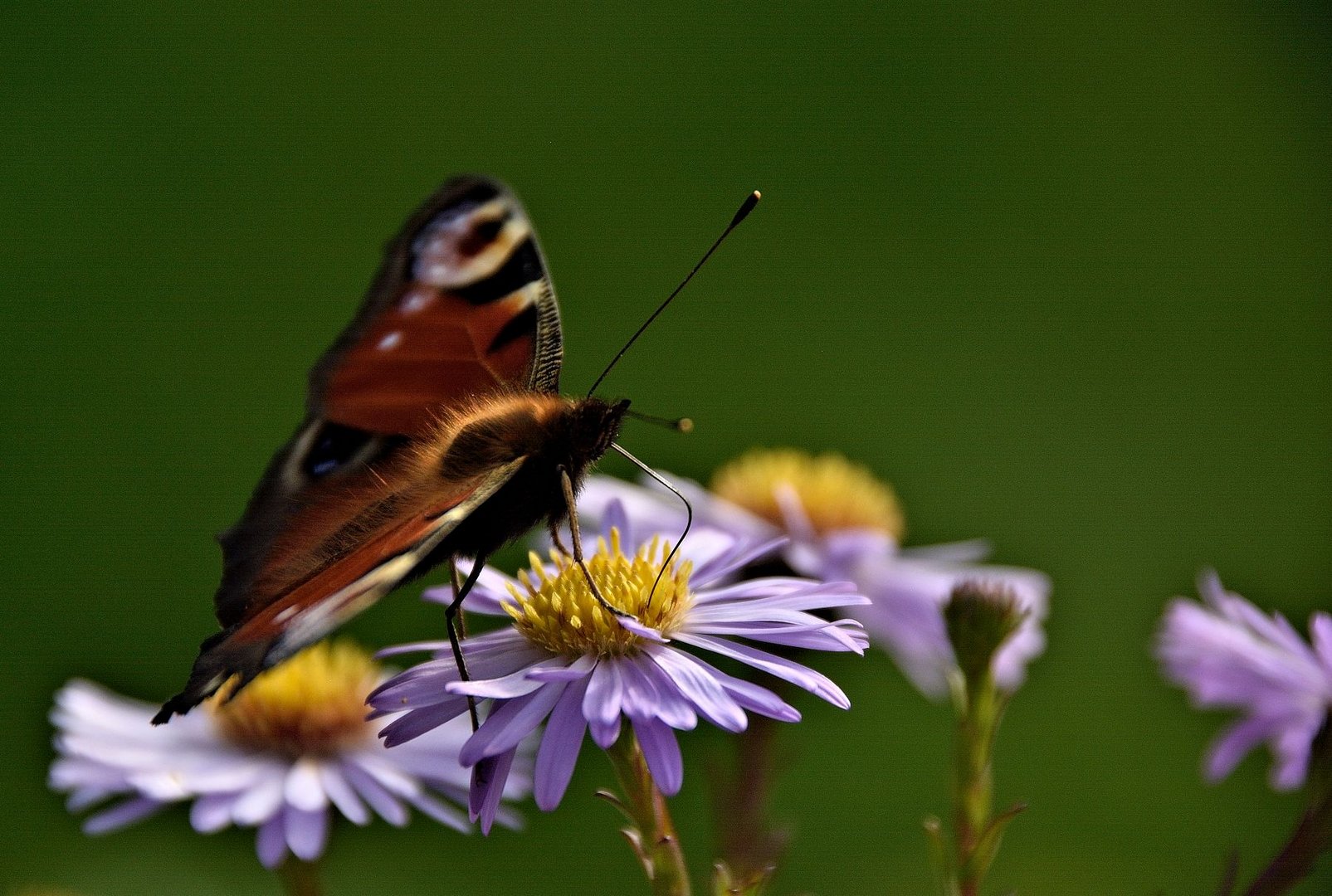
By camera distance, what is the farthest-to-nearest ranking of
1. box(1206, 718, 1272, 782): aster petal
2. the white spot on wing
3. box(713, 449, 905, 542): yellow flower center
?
box(713, 449, 905, 542): yellow flower center → the white spot on wing → box(1206, 718, 1272, 782): aster petal

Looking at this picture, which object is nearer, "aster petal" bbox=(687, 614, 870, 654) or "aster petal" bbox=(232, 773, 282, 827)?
"aster petal" bbox=(687, 614, 870, 654)

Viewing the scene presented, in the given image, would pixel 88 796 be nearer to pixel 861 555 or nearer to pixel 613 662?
pixel 613 662

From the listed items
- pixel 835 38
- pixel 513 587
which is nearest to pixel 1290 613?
pixel 513 587

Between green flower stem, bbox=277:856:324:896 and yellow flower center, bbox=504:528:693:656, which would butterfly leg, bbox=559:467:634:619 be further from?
green flower stem, bbox=277:856:324:896

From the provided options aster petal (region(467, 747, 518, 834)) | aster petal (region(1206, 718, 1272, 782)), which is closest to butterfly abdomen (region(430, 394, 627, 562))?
aster petal (region(467, 747, 518, 834))

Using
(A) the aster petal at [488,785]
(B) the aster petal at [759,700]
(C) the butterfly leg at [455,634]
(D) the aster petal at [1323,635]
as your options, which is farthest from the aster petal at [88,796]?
(D) the aster petal at [1323,635]

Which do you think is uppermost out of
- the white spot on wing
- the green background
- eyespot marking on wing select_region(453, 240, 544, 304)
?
eyespot marking on wing select_region(453, 240, 544, 304)
